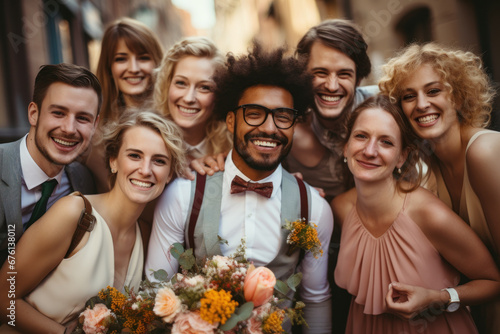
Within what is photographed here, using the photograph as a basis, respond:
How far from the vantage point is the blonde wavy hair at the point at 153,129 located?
104 inches

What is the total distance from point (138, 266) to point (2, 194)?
101 centimetres

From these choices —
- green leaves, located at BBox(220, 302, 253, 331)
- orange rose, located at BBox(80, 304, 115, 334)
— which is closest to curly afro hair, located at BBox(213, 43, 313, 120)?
green leaves, located at BBox(220, 302, 253, 331)

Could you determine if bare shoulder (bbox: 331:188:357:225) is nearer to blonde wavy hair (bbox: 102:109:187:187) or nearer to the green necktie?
blonde wavy hair (bbox: 102:109:187:187)

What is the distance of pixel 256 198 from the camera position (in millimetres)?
2711

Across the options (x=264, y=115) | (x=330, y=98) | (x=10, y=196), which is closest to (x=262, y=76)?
(x=264, y=115)

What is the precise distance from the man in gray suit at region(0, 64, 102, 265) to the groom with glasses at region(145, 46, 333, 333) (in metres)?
0.77

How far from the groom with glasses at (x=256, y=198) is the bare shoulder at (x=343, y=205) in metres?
0.18

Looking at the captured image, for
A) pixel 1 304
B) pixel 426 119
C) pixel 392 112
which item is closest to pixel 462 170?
pixel 426 119

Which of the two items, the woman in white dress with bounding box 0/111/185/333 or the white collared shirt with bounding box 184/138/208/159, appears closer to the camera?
the woman in white dress with bounding box 0/111/185/333

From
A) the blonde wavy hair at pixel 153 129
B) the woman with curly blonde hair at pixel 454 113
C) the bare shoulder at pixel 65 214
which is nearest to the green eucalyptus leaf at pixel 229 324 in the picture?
the bare shoulder at pixel 65 214

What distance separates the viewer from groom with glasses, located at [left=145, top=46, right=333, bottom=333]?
256cm

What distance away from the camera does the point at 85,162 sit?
3146 millimetres

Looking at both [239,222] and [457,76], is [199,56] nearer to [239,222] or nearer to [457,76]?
[239,222]

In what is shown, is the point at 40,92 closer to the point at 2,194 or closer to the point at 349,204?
the point at 2,194
